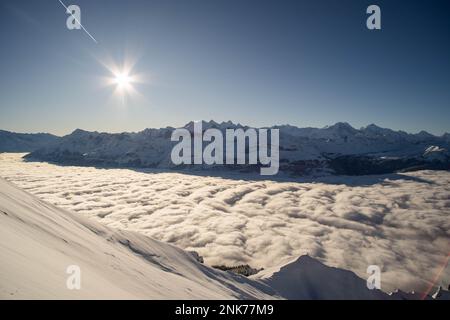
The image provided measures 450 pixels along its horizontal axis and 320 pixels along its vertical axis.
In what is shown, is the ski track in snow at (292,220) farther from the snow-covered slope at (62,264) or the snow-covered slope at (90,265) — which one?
the snow-covered slope at (62,264)

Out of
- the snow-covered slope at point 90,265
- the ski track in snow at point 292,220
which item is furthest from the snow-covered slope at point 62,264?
the ski track in snow at point 292,220

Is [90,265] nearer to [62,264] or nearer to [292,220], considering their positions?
[62,264]

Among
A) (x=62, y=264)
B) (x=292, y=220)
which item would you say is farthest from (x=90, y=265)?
(x=292, y=220)

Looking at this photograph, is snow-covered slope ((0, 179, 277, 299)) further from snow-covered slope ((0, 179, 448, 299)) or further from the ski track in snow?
the ski track in snow

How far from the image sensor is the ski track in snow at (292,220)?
2805 inches

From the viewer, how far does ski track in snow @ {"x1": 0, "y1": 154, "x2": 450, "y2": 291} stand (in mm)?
71250

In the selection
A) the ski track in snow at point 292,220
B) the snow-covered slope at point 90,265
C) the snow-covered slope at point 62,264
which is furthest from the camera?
the ski track in snow at point 292,220

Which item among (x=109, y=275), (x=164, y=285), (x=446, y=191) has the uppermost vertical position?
(x=109, y=275)

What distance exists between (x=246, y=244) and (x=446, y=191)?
401 ft
